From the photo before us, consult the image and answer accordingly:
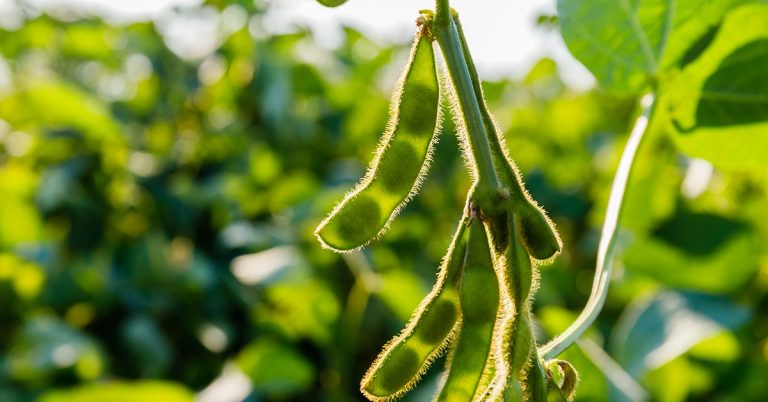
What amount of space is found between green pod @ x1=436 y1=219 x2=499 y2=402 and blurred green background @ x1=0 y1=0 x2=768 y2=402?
0.53 meters

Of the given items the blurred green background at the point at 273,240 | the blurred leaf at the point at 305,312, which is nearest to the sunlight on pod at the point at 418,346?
the blurred green background at the point at 273,240

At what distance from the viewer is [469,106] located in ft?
2.01

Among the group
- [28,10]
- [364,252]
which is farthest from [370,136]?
[28,10]

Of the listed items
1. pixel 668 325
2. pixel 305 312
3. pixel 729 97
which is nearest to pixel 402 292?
pixel 305 312

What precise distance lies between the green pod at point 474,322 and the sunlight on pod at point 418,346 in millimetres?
25

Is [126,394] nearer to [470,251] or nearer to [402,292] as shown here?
[402,292]

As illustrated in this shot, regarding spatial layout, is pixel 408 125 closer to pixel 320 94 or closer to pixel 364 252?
pixel 364 252

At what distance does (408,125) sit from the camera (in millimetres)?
698

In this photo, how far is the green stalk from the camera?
24.0 inches

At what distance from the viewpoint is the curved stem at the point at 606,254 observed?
0.80 metres

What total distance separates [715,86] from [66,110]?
226 centimetres

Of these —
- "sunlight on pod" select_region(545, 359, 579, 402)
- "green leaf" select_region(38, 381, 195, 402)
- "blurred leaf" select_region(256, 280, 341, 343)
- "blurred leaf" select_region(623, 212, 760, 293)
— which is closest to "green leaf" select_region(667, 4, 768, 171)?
"sunlight on pod" select_region(545, 359, 579, 402)

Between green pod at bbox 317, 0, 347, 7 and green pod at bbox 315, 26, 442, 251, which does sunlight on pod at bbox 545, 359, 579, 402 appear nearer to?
green pod at bbox 315, 26, 442, 251

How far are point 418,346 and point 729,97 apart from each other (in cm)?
53
